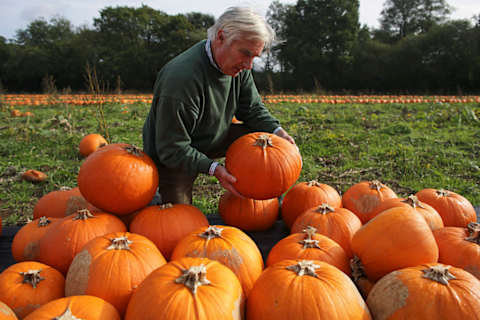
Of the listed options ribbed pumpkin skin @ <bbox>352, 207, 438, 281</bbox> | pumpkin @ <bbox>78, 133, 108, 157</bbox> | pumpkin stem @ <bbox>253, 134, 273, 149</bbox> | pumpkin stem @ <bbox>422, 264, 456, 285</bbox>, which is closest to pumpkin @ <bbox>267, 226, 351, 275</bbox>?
ribbed pumpkin skin @ <bbox>352, 207, 438, 281</bbox>

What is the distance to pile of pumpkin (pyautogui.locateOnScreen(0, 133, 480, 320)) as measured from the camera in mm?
1330

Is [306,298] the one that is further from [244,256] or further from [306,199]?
[306,199]

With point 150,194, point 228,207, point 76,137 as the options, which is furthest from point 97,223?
point 76,137

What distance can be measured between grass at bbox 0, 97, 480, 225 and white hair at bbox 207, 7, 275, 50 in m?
2.04

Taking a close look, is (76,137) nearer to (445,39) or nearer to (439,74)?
(439,74)

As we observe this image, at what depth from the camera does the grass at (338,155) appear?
4.25 m

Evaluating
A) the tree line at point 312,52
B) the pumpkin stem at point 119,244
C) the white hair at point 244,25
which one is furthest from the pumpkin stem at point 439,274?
the tree line at point 312,52

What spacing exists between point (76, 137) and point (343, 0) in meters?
39.2

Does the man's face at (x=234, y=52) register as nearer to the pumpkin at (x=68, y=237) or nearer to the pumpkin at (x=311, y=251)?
the pumpkin at (x=311, y=251)

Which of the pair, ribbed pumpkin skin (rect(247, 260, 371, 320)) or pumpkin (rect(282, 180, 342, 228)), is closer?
ribbed pumpkin skin (rect(247, 260, 371, 320))

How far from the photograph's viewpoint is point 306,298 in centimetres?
133

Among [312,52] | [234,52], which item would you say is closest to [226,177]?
[234,52]

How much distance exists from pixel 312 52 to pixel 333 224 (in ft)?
117

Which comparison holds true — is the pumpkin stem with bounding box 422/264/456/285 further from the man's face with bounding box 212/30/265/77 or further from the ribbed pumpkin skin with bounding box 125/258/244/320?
the man's face with bounding box 212/30/265/77
